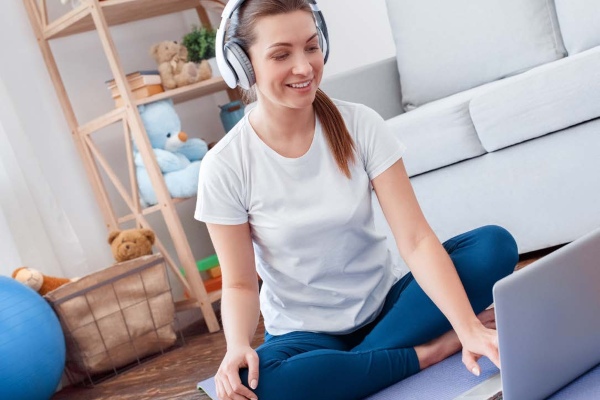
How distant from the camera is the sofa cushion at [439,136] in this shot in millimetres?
1983

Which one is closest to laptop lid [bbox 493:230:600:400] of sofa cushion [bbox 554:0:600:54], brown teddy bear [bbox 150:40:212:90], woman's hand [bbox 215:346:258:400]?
woman's hand [bbox 215:346:258:400]

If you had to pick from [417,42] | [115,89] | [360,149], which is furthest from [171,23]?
[360,149]

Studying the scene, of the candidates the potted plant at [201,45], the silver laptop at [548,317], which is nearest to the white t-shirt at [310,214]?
the silver laptop at [548,317]

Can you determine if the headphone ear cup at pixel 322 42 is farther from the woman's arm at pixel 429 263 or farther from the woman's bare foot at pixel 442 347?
the woman's bare foot at pixel 442 347

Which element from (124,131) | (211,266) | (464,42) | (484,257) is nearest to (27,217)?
(124,131)

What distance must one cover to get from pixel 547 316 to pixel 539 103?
0.98 m

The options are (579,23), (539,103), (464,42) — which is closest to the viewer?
(539,103)

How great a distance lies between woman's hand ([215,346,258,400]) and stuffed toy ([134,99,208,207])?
1499 millimetres

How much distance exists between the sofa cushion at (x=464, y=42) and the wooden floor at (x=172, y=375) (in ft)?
2.18

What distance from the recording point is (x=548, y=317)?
0.95m

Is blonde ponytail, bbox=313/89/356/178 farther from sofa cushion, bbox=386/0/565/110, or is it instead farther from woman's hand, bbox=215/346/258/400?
sofa cushion, bbox=386/0/565/110

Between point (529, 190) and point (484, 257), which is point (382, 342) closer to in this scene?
point (484, 257)

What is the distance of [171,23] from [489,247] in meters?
2.12

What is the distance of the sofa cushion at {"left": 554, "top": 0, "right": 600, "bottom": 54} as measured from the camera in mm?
2162
